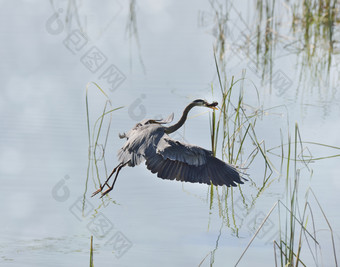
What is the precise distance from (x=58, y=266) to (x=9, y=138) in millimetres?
2623

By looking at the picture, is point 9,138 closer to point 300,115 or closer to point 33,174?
point 33,174

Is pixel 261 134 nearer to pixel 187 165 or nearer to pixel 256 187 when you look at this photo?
pixel 256 187

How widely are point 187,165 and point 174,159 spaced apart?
205 mm

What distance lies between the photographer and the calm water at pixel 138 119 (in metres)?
5.01

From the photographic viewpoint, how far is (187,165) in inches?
207

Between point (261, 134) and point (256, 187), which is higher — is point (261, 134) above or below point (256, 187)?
above

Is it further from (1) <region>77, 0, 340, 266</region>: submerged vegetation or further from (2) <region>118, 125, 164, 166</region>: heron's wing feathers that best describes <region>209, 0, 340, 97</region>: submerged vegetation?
(2) <region>118, 125, 164, 166</region>: heron's wing feathers

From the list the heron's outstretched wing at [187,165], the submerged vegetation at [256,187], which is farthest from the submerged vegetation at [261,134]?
the heron's outstretched wing at [187,165]

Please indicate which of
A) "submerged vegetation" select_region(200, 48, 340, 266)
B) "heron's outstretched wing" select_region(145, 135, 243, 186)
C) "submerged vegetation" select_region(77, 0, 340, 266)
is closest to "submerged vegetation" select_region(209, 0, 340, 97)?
"submerged vegetation" select_region(77, 0, 340, 266)

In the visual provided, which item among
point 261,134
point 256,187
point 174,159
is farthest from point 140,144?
point 261,134

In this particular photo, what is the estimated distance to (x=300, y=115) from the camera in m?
7.68

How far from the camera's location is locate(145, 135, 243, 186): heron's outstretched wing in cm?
515

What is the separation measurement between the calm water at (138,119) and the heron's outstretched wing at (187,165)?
343 mm

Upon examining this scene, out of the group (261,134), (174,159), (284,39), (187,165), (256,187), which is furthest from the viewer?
(284,39)
